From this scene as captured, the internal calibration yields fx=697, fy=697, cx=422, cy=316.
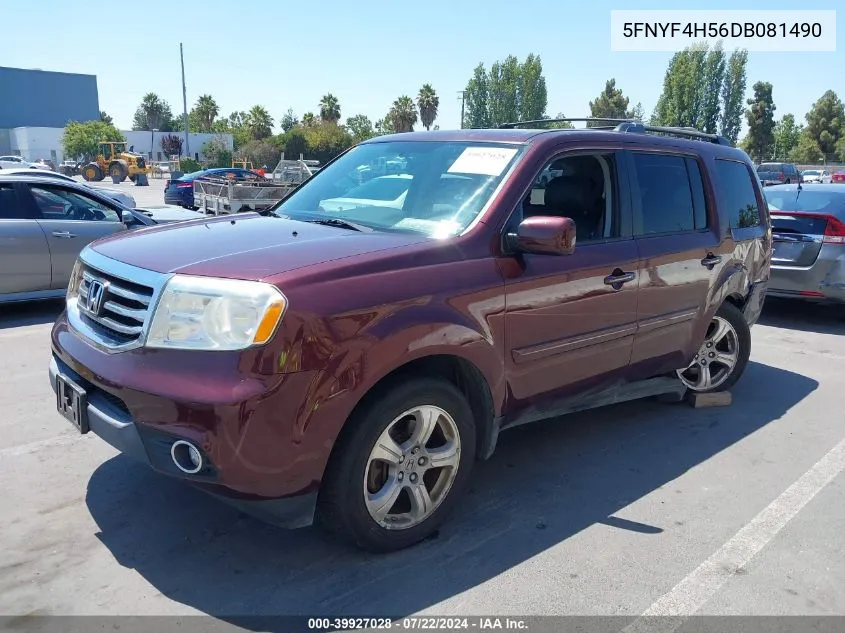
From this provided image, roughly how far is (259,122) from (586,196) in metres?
82.6

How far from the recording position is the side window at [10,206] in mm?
7168

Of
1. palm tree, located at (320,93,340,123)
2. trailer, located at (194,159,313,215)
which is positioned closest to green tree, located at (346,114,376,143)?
palm tree, located at (320,93,340,123)

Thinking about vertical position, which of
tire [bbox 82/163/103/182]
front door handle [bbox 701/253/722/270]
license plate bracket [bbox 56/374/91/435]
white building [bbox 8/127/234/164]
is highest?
white building [bbox 8/127/234/164]

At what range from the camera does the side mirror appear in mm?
3197

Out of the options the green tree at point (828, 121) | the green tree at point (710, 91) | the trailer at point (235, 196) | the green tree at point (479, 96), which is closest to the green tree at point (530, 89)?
the green tree at point (479, 96)

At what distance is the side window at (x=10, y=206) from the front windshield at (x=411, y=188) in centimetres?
438

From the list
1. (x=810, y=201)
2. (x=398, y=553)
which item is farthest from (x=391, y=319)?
(x=810, y=201)

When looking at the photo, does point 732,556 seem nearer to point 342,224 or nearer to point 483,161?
point 483,161

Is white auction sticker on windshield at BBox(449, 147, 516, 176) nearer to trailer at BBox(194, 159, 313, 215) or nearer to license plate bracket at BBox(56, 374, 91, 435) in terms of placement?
license plate bracket at BBox(56, 374, 91, 435)

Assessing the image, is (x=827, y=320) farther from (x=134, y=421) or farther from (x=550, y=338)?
(x=134, y=421)

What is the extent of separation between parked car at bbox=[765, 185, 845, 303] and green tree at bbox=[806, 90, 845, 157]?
223 ft

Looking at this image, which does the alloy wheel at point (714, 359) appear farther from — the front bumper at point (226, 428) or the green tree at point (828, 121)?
the green tree at point (828, 121)

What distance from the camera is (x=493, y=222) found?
3.39 m

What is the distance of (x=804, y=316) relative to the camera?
29.1 feet
